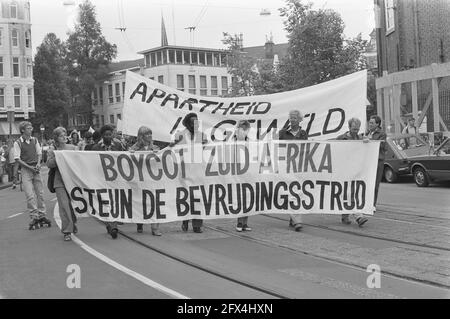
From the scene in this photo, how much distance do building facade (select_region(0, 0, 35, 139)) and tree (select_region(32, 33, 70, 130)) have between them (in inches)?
162

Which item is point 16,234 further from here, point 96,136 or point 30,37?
point 30,37

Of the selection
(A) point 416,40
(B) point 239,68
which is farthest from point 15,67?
(A) point 416,40

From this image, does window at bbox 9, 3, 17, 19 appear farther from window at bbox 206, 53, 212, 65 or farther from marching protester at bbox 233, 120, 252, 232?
marching protester at bbox 233, 120, 252, 232

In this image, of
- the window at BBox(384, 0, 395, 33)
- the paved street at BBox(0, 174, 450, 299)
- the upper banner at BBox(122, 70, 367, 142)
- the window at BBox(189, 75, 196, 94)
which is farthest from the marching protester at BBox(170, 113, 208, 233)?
the window at BBox(189, 75, 196, 94)

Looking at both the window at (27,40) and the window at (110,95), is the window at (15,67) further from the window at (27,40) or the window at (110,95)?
the window at (110,95)

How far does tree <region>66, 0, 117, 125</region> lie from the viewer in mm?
79500

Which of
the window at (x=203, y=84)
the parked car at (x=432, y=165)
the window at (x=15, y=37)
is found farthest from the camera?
the window at (x=203, y=84)

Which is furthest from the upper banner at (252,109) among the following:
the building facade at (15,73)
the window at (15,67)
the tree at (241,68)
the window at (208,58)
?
the window at (208,58)

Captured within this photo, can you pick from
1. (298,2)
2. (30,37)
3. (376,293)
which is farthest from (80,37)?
(376,293)

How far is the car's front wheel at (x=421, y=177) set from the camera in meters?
16.3

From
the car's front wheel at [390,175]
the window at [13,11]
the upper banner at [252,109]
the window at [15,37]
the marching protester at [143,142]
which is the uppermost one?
the window at [13,11]

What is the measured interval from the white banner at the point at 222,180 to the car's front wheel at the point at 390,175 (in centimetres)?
880

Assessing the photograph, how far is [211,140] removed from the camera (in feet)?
34.5

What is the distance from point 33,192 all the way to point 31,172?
1.24 ft
